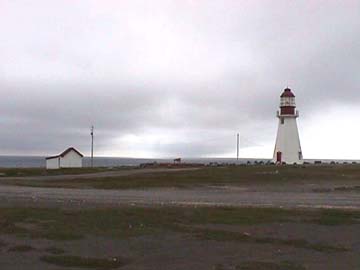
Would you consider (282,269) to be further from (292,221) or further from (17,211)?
(17,211)

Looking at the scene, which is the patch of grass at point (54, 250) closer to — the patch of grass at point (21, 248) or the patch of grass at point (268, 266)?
the patch of grass at point (21, 248)

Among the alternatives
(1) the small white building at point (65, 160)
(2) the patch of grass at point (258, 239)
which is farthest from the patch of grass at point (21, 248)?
(1) the small white building at point (65, 160)

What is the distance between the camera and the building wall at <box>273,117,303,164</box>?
7631cm

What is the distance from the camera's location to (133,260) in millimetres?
12055

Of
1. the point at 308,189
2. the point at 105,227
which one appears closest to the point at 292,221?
the point at 105,227

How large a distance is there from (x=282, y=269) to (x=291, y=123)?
2628 inches

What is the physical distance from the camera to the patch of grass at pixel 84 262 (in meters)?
11.4

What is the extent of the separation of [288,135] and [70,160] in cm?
2786

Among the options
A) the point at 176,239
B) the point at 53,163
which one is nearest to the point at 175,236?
the point at 176,239

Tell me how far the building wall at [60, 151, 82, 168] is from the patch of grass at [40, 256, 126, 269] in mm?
61184

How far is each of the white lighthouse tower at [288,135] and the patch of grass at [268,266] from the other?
2572 inches

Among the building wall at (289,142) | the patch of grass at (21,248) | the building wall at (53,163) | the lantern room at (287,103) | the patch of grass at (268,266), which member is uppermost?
the lantern room at (287,103)

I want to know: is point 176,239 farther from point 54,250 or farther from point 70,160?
point 70,160

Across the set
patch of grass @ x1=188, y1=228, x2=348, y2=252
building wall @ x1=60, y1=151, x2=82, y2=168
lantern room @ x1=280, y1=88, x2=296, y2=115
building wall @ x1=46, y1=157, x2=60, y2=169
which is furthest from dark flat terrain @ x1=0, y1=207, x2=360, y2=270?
lantern room @ x1=280, y1=88, x2=296, y2=115
